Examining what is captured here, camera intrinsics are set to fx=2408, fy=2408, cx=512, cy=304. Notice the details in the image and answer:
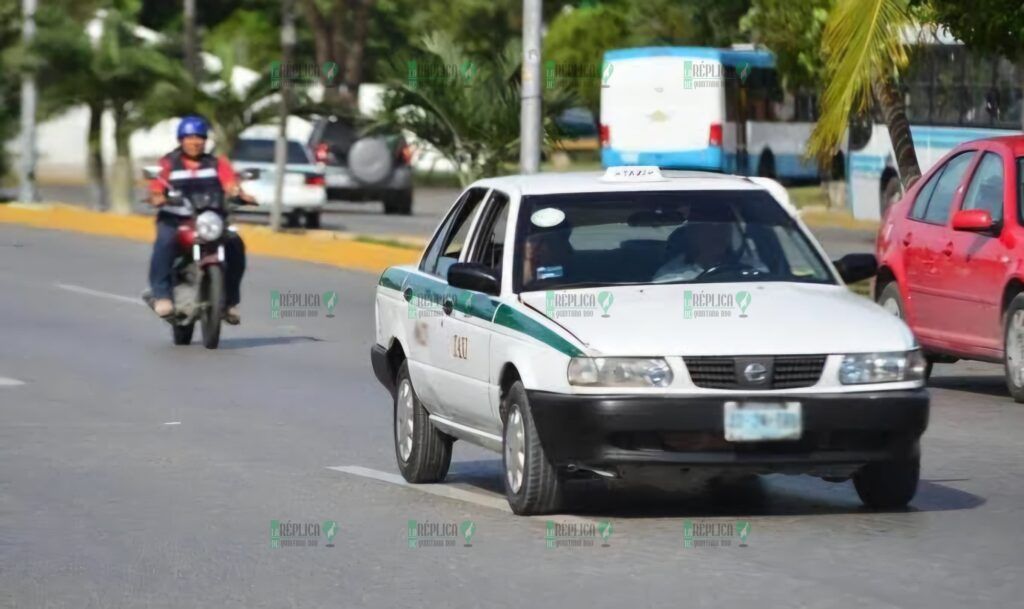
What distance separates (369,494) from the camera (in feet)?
35.8

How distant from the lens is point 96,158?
130 feet

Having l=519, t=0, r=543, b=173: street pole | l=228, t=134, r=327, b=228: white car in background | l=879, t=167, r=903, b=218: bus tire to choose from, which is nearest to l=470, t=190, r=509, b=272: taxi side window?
l=519, t=0, r=543, b=173: street pole

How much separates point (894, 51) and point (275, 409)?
8569 mm

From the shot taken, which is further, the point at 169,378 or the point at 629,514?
the point at 169,378

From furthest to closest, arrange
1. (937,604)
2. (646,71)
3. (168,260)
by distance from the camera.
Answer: (646,71) < (168,260) < (937,604)

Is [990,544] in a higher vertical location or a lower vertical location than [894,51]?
lower

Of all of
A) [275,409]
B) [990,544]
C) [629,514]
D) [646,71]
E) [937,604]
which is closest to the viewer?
[937,604]

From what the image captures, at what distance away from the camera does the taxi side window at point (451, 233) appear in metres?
11.4

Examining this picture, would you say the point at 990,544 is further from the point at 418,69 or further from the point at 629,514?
the point at 418,69

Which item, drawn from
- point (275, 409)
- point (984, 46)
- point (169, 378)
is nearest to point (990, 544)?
point (275, 409)

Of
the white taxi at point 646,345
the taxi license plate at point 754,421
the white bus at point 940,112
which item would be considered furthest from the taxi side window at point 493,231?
the white bus at point 940,112
